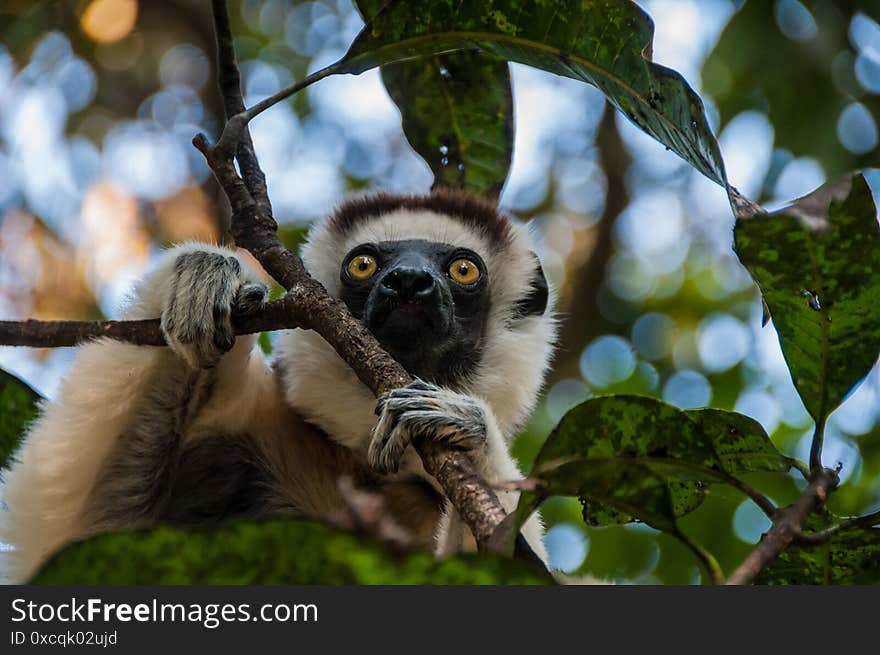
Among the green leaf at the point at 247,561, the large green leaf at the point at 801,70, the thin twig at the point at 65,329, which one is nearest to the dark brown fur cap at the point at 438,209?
the thin twig at the point at 65,329

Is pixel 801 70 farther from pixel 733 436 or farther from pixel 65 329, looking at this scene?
pixel 65 329

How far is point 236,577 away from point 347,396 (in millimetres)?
2296

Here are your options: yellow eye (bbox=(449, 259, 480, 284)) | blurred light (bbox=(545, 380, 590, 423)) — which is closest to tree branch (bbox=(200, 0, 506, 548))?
yellow eye (bbox=(449, 259, 480, 284))

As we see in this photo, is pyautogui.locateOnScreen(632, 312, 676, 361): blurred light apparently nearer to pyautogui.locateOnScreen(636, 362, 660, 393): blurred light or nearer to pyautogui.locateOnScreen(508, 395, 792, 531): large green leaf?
pyautogui.locateOnScreen(636, 362, 660, 393): blurred light

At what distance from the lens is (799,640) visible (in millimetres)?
1492

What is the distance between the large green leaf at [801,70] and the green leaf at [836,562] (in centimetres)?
385

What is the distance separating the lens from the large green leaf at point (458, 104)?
12.4 feet

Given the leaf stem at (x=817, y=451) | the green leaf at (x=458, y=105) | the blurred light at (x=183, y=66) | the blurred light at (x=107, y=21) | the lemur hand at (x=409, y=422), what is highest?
the blurred light at (x=107, y=21)

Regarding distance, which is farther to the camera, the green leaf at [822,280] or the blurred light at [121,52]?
the blurred light at [121,52]

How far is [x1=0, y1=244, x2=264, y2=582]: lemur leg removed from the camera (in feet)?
11.1

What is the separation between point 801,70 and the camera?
5.59m

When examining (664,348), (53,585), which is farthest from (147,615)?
(664,348)

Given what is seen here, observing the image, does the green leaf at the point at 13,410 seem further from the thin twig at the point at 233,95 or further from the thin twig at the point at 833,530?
the thin twig at the point at 833,530

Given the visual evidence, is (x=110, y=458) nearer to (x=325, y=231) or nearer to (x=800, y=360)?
(x=325, y=231)
